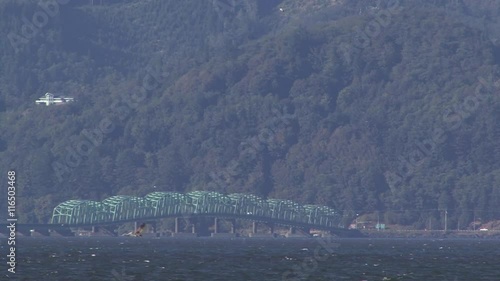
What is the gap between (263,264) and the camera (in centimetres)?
19875

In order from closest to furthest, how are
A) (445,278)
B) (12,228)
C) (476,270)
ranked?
(12,228) < (445,278) < (476,270)

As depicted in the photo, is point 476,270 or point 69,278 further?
point 476,270

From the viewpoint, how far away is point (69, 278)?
6422 inches

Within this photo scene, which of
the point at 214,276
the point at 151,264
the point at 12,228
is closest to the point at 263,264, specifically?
the point at 151,264

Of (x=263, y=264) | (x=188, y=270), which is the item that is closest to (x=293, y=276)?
(x=188, y=270)

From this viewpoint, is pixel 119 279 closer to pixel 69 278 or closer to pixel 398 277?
pixel 69 278

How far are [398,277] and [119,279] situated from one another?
2550 centimetres

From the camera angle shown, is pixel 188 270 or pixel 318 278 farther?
pixel 188 270

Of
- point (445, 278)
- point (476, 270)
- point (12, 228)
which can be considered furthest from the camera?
point (476, 270)

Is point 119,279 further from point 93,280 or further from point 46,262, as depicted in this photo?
point 46,262

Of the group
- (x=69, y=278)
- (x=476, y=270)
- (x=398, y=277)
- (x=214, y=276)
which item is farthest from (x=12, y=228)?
(x=476, y=270)

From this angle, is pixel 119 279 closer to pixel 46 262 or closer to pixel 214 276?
pixel 214 276

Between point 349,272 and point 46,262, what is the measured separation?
35032 millimetres

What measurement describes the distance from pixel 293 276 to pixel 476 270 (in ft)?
88.5
